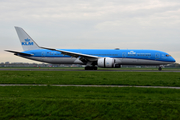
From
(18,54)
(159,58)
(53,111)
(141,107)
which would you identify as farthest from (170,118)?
(18,54)

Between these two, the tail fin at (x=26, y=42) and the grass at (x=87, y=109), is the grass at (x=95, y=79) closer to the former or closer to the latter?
the grass at (x=87, y=109)

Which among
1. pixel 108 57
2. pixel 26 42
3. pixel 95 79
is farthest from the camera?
pixel 26 42

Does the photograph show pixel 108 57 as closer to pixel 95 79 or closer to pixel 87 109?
pixel 95 79

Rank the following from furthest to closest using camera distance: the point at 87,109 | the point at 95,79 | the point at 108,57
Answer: the point at 108,57
the point at 95,79
the point at 87,109

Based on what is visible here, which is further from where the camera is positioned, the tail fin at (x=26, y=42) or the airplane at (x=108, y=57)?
the tail fin at (x=26, y=42)

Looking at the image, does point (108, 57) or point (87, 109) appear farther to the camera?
point (108, 57)

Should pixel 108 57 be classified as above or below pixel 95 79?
above

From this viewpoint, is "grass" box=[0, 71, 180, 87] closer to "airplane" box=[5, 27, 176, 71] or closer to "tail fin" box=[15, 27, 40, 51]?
"airplane" box=[5, 27, 176, 71]

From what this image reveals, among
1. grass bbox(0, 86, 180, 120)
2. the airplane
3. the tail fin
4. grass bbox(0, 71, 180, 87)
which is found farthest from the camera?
the tail fin

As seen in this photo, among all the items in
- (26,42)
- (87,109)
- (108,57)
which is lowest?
(87,109)

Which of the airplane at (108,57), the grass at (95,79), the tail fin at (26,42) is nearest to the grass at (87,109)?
the grass at (95,79)

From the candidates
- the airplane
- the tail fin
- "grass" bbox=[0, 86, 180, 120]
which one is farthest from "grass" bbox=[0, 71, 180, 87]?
the tail fin

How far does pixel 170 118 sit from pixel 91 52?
1171 inches

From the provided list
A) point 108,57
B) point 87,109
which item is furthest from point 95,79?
point 108,57
